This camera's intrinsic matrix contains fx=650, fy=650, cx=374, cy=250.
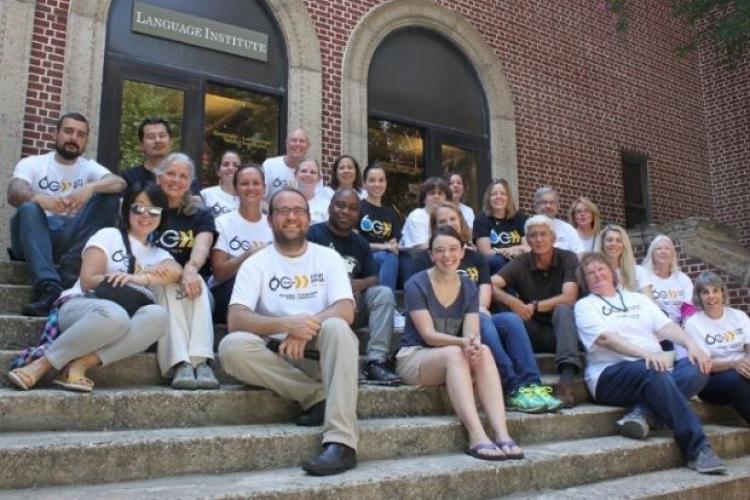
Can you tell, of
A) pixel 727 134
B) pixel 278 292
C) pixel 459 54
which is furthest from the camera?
pixel 727 134

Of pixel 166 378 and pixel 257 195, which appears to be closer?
pixel 166 378

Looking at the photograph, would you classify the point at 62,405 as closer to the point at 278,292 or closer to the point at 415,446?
the point at 278,292

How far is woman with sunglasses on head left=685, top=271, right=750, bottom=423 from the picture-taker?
4.69 m

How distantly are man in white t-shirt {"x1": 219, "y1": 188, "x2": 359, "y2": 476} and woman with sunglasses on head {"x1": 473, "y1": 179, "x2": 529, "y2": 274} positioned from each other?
8.38 feet

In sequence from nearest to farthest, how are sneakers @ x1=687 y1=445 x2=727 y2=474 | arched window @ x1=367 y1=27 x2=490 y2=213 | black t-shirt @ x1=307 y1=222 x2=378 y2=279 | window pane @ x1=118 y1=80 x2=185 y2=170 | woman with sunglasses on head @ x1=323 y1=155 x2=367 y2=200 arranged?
sneakers @ x1=687 y1=445 x2=727 y2=474 < black t-shirt @ x1=307 y1=222 x2=378 y2=279 < woman with sunglasses on head @ x1=323 y1=155 x2=367 y2=200 < window pane @ x1=118 y1=80 x2=185 y2=170 < arched window @ x1=367 y1=27 x2=490 y2=213

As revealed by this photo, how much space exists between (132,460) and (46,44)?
511cm

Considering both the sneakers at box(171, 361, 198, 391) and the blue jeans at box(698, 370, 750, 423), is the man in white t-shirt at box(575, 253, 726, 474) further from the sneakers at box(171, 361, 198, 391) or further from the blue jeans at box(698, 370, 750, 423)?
the sneakers at box(171, 361, 198, 391)

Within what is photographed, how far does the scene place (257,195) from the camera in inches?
181

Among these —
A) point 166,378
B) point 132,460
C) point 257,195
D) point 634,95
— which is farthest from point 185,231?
point 634,95

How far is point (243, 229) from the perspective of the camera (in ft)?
15.1

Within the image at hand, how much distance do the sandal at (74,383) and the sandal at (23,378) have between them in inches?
4.0

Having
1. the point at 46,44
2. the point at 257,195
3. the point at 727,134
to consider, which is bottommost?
the point at 257,195

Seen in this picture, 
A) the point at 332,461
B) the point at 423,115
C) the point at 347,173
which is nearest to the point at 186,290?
the point at 332,461

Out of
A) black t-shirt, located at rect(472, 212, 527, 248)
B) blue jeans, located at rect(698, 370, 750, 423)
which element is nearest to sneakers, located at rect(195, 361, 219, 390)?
black t-shirt, located at rect(472, 212, 527, 248)
